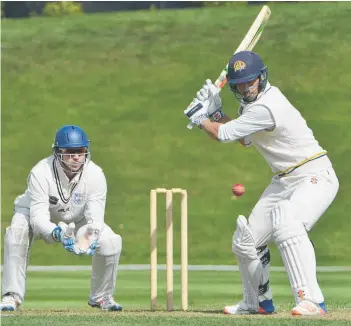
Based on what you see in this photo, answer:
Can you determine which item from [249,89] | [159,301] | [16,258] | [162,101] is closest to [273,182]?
[249,89]

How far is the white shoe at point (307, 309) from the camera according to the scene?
278 inches

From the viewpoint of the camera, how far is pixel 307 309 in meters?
7.08

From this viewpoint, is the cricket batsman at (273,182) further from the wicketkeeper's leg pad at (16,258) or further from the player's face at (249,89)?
the wicketkeeper's leg pad at (16,258)

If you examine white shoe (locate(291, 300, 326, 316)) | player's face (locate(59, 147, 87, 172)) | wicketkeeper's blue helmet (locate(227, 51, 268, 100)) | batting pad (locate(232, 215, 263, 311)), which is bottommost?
white shoe (locate(291, 300, 326, 316))

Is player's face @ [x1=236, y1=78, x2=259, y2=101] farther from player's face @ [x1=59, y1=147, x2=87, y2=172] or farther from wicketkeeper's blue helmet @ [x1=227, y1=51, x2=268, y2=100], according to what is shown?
player's face @ [x1=59, y1=147, x2=87, y2=172]

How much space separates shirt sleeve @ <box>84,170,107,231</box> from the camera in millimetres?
7641

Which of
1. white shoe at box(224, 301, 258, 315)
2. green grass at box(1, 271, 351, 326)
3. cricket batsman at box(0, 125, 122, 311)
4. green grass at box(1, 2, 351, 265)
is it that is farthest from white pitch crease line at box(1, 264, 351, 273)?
white shoe at box(224, 301, 258, 315)

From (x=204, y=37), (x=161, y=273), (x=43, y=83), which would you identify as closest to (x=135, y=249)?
(x=161, y=273)

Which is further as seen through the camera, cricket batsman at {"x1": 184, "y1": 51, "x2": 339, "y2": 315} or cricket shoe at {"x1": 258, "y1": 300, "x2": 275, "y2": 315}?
cricket shoe at {"x1": 258, "y1": 300, "x2": 275, "y2": 315}

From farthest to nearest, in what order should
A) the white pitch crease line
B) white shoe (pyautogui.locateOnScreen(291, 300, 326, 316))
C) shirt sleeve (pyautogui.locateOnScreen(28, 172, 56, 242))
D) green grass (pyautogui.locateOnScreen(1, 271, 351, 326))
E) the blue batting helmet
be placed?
1. the white pitch crease line
2. the blue batting helmet
3. shirt sleeve (pyautogui.locateOnScreen(28, 172, 56, 242))
4. white shoe (pyautogui.locateOnScreen(291, 300, 326, 316))
5. green grass (pyautogui.locateOnScreen(1, 271, 351, 326))

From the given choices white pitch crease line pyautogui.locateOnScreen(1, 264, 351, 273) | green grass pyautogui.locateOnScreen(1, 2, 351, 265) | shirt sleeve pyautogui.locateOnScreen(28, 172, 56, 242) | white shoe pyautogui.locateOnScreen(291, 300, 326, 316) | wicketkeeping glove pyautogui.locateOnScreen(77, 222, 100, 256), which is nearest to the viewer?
white shoe pyautogui.locateOnScreen(291, 300, 326, 316)

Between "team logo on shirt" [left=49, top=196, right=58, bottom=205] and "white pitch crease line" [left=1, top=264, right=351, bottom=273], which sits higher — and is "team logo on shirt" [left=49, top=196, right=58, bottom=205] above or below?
below

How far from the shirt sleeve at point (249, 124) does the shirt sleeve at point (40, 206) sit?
3.74 feet

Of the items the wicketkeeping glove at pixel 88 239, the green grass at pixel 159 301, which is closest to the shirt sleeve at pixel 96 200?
the wicketkeeping glove at pixel 88 239
